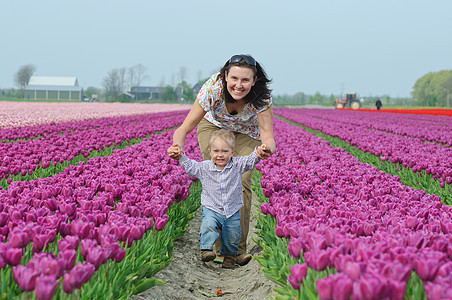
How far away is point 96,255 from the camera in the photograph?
2227 millimetres

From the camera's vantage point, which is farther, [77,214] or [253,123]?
[253,123]

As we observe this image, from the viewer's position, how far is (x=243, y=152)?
429cm

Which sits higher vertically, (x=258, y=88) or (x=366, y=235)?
(x=258, y=88)

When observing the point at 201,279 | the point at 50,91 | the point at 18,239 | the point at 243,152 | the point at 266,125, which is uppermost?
the point at 50,91

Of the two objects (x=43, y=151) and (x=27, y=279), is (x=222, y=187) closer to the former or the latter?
(x=27, y=279)

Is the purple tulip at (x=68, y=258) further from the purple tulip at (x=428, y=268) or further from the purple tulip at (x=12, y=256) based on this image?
the purple tulip at (x=428, y=268)

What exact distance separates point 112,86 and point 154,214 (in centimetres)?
10067

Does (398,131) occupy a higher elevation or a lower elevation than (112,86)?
lower

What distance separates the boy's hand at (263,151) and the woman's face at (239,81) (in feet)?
1.73

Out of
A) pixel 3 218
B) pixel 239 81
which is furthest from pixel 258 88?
pixel 3 218

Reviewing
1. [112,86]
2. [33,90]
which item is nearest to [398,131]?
[112,86]

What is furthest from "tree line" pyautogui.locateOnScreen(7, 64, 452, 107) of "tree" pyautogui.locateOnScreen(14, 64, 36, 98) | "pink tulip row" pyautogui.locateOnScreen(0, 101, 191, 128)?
"pink tulip row" pyautogui.locateOnScreen(0, 101, 191, 128)

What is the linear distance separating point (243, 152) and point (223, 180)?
535 millimetres

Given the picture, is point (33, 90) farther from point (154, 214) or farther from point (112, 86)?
point (154, 214)
